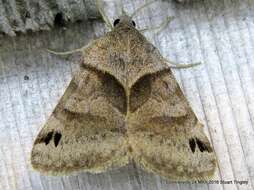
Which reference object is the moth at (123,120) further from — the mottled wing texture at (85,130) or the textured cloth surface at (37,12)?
the textured cloth surface at (37,12)

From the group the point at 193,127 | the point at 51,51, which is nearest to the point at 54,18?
the point at 51,51

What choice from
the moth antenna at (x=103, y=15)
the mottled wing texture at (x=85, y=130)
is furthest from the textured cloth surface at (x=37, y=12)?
the mottled wing texture at (x=85, y=130)

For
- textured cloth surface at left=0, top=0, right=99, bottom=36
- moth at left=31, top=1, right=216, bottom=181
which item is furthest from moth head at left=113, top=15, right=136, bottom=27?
textured cloth surface at left=0, top=0, right=99, bottom=36

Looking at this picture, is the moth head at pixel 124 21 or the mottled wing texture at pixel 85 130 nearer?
the mottled wing texture at pixel 85 130

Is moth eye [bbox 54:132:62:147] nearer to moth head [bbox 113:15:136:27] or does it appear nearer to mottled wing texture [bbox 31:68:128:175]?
mottled wing texture [bbox 31:68:128:175]

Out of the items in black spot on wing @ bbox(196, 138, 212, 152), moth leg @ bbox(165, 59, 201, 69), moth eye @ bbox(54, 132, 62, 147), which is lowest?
black spot on wing @ bbox(196, 138, 212, 152)

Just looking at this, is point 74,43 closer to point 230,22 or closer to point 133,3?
point 133,3

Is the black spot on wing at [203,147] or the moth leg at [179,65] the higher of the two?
the moth leg at [179,65]

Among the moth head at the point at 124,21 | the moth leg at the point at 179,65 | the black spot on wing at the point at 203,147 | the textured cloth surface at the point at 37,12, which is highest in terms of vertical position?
the textured cloth surface at the point at 37,12
